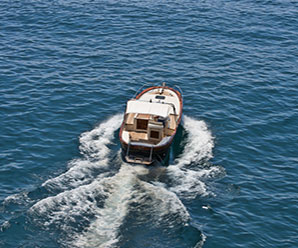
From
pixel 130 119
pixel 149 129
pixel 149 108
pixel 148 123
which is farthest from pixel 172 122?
pixel 149 129

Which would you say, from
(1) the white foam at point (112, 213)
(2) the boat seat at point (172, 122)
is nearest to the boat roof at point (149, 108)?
(2) the boat seat at point (172, 122)

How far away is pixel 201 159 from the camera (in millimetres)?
38750

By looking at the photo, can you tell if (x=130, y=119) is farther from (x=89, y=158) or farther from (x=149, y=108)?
(x=89, y=158)

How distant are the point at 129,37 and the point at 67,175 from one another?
32.5 m

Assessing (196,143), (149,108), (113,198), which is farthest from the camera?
(196,143)

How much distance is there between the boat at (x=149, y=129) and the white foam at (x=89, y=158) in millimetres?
2347

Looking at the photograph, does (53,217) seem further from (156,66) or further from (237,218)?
(156,66)

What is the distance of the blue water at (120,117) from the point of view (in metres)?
30.7

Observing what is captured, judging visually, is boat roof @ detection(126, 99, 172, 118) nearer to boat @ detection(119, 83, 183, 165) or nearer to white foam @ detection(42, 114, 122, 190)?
boat @ detection(119, 83, 183, 165)

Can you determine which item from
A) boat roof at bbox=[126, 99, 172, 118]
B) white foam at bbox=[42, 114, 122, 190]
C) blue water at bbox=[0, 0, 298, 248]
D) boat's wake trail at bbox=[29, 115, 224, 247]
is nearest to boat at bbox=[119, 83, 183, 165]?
boat roof at bbox=[126, 99, 172, 118]

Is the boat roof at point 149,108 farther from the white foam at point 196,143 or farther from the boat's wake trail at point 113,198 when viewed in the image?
the boat's wake trail at point 113,198

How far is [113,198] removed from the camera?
32656 millimetres

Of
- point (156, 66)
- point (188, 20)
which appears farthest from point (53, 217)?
point (188, 20)

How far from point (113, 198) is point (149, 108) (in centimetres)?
1039
